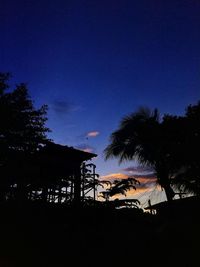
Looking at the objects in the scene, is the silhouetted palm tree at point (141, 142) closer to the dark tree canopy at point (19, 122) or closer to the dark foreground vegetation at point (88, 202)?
the dark foreground vegetation at point (88, 202)

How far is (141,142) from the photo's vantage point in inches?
536

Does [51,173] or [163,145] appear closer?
[163,145]

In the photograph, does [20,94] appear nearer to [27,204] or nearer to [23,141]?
[23,141]

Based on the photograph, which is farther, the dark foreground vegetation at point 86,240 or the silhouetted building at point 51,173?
the silhouetted building at point 51,173

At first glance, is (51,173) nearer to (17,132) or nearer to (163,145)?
(17,132)

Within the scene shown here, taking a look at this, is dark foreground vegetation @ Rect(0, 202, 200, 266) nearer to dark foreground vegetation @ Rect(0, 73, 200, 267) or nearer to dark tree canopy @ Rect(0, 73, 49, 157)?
dark foreground vegetation @ Rect(0, 73, 200, 267)

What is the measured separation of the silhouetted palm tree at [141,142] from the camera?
42.9 ft

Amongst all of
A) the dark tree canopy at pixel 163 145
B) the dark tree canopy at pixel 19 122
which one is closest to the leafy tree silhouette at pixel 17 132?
the dark tree canopy at pixel 19 122

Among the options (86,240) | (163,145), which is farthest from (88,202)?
(163,145)

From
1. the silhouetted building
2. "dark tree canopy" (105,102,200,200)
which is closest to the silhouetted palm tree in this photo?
"dark tree canopy" (105,102,200,200)

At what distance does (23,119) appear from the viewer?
45.5 ft

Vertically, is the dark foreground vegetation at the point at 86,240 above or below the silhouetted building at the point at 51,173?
below

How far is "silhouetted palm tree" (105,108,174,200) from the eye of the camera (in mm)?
13078

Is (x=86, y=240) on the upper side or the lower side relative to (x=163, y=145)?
lower
